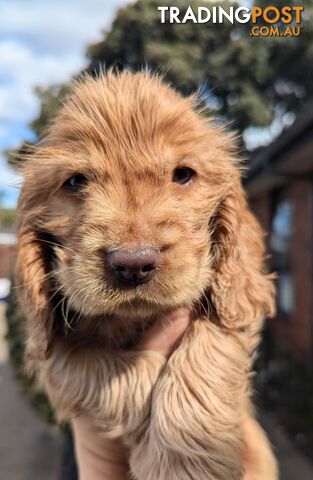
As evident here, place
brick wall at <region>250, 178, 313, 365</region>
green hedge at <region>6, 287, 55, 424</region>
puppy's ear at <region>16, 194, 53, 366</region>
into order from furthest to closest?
brick wall at <region>250, 178, 313, 365</region> → green hedge at <region>6, 287, 55, 424</region> → puppy's ear at <region>16, 194, 53, 366</region>

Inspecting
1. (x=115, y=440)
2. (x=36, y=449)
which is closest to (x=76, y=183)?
(x=115, y=440)

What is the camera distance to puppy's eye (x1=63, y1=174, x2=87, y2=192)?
74.0 inches

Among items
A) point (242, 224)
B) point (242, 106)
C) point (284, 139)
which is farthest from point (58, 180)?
point (242, 106)

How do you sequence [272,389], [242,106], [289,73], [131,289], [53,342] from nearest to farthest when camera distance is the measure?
[131,289] < [53,342] < [272,389] < [242,106] < [289,73]

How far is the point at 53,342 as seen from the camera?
82.5 inches

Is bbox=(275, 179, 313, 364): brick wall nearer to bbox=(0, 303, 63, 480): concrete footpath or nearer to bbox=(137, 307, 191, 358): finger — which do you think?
bbox=(0, 303, 63, 480): concrete footpath

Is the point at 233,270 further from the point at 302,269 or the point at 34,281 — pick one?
the point at 302,269

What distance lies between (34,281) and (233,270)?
797 mm

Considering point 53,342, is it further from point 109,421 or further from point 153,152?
point 153,152

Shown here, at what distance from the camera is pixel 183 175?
194 centimetres

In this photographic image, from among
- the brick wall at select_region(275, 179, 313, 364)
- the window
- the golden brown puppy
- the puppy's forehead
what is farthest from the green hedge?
the window

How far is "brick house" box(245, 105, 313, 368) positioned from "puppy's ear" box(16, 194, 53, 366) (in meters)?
4.37

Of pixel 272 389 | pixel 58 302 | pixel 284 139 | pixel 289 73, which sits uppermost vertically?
pixel 289 73

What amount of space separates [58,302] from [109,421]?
531 mm
